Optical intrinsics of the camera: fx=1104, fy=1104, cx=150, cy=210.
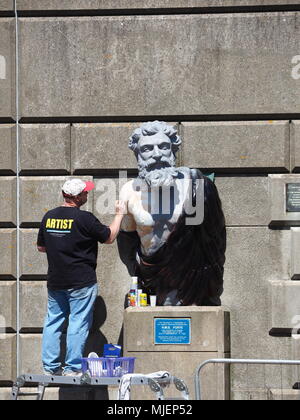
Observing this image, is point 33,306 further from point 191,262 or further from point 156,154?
point 156,154

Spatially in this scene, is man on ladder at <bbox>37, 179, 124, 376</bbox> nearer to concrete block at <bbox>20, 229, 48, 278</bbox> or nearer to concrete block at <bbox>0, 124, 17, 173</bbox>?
concrete block at <bbox>20, 229, 48, 278</bbox>

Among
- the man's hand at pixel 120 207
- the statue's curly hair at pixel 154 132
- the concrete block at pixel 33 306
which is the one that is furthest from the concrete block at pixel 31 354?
the statue's curly hair at pixel 154 132

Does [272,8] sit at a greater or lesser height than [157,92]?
greater

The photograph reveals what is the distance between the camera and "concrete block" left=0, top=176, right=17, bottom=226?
11.1 meters

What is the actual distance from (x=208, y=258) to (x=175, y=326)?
2.86 feet

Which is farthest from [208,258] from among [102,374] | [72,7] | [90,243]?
[72,7]

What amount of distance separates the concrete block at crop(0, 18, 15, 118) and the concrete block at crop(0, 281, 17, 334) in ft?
5.76

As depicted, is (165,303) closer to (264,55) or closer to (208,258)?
(208,258)

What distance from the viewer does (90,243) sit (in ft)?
33.2

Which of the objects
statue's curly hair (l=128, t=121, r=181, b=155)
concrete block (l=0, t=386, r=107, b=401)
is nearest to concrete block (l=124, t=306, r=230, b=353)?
concrete block (l=0, t=386, r=107, b=401)

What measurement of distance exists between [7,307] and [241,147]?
2843 millimetres

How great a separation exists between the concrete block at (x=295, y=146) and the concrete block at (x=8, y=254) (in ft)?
9.52

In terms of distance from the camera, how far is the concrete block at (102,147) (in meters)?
11.1

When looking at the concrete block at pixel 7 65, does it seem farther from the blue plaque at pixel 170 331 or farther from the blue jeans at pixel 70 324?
the blue plaque at pixel 170 331
